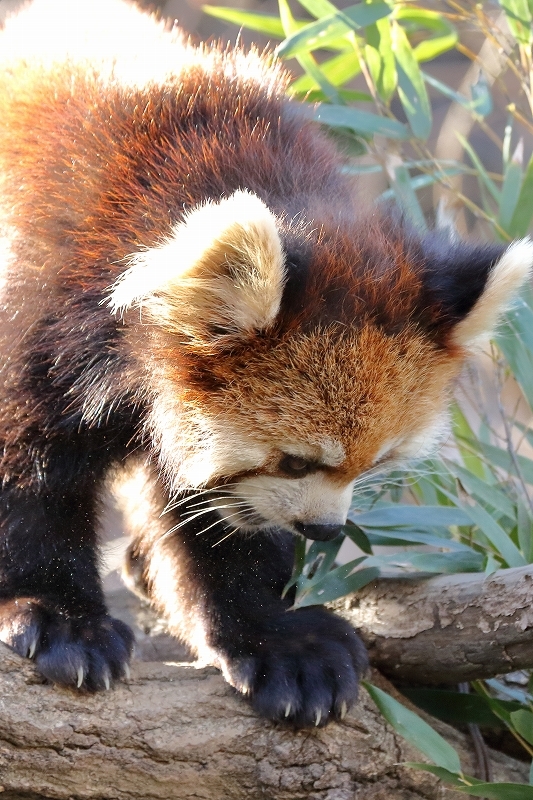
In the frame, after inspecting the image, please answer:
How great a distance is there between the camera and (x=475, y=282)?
7.46ft

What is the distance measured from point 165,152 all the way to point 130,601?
1683 millimetres

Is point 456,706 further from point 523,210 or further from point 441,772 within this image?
point 523,210

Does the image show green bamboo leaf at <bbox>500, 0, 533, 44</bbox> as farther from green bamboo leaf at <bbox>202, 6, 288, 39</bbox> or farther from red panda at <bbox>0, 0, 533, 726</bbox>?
red panda at <bbox>0, 0, 533, 726</bbox>

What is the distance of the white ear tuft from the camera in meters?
2.23

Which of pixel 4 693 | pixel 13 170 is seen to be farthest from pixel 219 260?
pixel 4 693

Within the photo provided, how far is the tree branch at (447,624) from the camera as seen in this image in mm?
2162

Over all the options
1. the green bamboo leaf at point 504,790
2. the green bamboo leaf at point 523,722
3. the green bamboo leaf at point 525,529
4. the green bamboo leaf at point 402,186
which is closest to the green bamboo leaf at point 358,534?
the green bamboo leaf at point 525,529

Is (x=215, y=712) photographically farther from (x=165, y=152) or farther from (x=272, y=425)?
(x=165, y=152)

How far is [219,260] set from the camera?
1.95 metres

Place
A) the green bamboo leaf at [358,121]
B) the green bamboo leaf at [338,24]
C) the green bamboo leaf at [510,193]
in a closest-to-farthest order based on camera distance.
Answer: the green bamboo leaf at [338,24] → the green bamboo leaf at [358,121] → the green bamboo leaf at [510,193]

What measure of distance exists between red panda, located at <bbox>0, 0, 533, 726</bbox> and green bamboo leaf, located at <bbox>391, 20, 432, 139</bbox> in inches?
30.9

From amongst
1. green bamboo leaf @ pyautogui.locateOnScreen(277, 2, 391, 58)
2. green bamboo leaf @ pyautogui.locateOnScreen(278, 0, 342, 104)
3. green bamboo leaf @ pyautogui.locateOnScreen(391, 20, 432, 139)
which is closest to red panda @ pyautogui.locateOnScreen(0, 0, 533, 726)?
green bamboo leaf @ pyautogui.locateOnScreen(277, 2, 391, 58)

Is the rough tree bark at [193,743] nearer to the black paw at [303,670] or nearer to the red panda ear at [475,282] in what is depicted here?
the black paw at [303,670]

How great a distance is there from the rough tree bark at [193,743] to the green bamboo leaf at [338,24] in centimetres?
174
